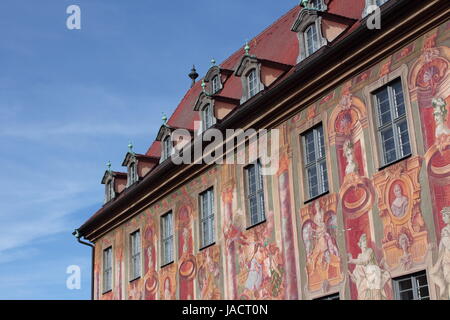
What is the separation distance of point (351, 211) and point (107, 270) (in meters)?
13.3

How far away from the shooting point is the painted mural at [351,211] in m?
12.9

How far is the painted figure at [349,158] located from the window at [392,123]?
26.6 inches

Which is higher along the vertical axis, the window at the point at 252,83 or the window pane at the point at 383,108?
the window at the point at 252,83

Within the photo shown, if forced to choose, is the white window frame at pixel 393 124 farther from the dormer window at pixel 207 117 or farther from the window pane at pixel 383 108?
the dormer window at pixel 207 117

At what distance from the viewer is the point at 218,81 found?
22.6 m

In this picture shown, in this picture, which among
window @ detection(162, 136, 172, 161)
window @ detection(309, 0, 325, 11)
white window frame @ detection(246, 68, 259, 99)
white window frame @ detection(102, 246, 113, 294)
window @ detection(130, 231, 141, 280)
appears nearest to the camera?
window @ detection(309, 0, 325, 11)

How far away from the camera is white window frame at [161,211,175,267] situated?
21328 mm

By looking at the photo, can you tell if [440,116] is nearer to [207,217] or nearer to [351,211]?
[351,211]

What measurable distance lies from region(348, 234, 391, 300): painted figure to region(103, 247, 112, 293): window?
13.0 meters

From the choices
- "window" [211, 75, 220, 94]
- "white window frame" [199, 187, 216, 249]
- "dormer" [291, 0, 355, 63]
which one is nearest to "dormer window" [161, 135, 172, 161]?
"window" [211, 75, 220, 94]

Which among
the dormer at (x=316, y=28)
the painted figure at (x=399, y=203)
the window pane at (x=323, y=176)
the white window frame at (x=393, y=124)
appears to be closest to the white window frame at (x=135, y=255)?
the dormer at (x=316, y=28)

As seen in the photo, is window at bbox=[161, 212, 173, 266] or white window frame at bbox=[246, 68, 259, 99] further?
window at bbox=[161, 212, 173, 266]

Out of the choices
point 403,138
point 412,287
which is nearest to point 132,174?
point 403,138

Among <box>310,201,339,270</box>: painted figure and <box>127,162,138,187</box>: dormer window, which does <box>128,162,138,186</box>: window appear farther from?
<box>310,201,339,270</box>: painted figure
